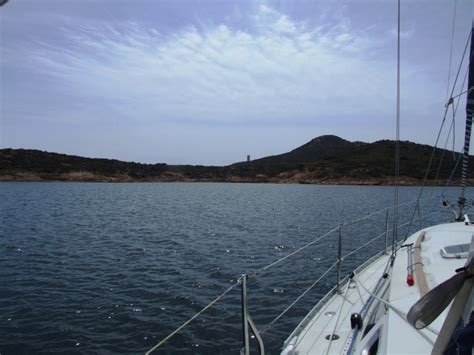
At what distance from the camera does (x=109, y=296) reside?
10.6 metres

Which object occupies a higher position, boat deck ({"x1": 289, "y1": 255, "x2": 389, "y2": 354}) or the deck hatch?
the deck hatch

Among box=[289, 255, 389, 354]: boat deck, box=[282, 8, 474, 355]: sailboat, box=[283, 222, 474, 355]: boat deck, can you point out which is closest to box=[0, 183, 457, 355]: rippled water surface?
box=[289, 255, 389, 354]: boat deck

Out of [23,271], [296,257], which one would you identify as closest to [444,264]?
[296,257]

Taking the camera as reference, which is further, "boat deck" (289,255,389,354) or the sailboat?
"boat deck" (289,255,389,354)

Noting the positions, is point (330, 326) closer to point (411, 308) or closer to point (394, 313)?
point (394, 313)

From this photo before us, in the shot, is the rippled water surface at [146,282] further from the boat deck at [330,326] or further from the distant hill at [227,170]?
the distant hill at [227,170]

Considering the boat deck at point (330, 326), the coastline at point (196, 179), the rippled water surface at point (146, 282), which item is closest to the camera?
the boat deck at point (330, 326)

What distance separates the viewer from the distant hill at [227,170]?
397ft

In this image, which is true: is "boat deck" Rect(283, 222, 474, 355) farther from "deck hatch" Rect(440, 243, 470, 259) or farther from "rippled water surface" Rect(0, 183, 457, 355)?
"rippled water surface" Rect(0, 183, 457, 355)

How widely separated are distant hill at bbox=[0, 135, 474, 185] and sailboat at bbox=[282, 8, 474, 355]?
10947 cm

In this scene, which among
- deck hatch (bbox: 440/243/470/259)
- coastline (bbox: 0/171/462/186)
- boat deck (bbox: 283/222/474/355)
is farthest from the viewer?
coastline (bbox: 0/171/462/186)

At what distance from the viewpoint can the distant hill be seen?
121 meters

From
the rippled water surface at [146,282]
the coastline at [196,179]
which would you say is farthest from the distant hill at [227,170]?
the rippled water surface at [146,282]

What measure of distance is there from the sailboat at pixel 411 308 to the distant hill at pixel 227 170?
109471 mm
